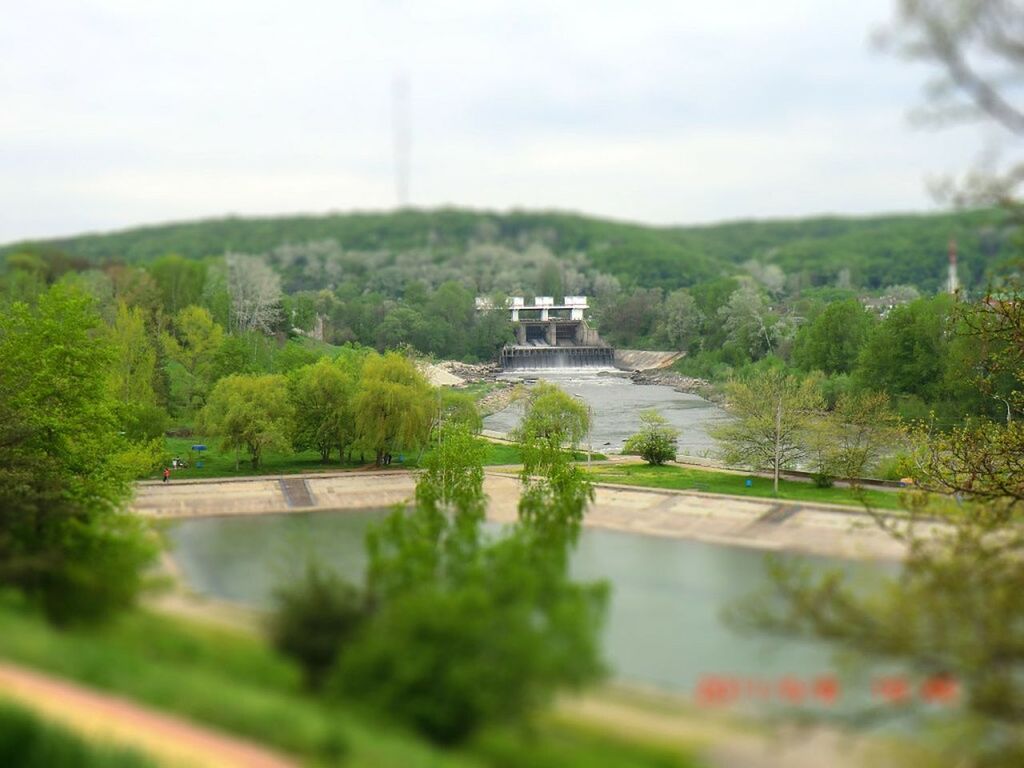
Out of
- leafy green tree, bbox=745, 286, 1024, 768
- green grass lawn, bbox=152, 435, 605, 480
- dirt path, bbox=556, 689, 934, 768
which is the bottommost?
green grass lawn, bbox=152, 435, 605, 480

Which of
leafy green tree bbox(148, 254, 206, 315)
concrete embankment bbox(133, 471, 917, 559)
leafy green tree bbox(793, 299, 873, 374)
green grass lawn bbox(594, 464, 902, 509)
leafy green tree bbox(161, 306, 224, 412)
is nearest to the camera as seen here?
concrete embankment bbox(133, 471, 917, 559)

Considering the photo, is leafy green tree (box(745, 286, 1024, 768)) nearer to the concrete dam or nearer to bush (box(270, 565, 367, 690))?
bush (box(270, 565, 367, 690))

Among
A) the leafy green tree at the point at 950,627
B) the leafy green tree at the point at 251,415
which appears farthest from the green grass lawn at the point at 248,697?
the leafy green tree at the point at 251,415

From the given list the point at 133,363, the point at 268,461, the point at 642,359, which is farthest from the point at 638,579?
the point at 642,359

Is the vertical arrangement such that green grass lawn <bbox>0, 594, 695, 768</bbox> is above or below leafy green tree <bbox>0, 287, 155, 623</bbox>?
below

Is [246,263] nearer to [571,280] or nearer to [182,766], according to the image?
[571,280]

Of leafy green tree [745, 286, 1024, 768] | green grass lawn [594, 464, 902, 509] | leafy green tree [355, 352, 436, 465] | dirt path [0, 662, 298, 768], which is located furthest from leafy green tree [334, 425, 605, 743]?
leafy green tree [355, 352, 436, 465]

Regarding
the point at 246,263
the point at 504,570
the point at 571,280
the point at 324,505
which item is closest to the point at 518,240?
the point at 571,280

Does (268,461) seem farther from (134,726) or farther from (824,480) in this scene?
(134,726)
